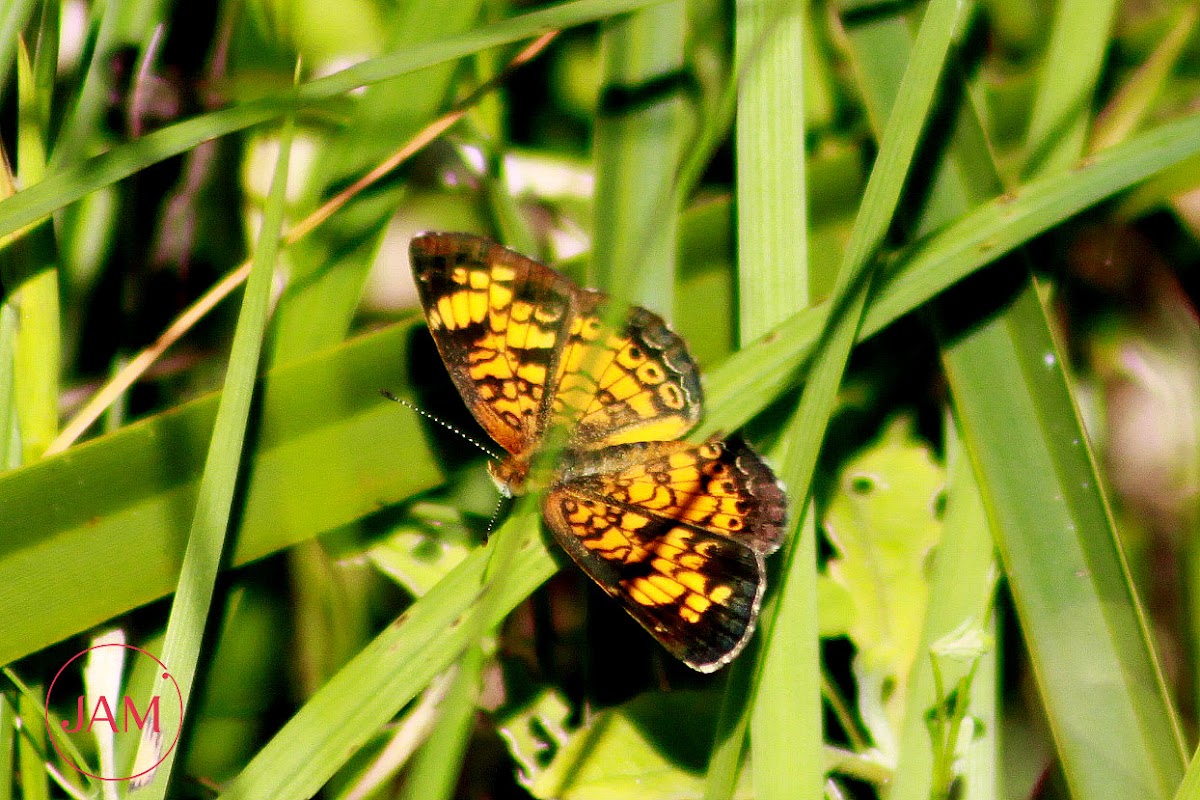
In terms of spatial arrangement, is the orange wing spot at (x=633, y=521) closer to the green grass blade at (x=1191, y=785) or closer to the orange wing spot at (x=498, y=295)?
the orange wing spot at (x=498, y=295)

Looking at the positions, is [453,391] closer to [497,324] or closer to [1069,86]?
[497,324]

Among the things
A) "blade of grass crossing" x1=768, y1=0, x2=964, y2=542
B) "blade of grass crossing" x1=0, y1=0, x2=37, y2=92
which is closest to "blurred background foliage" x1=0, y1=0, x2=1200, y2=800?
"blade of grass crossing" x1=0, y1=0, x2=37, y2=92

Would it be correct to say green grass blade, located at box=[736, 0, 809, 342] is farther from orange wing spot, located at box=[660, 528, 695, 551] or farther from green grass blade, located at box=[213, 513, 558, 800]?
green grass blade, located at box=[213, 513, 558, 800]

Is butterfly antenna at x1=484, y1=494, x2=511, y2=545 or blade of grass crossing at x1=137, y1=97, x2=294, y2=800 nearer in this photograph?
blade of grass crossing at x1=137, y1=97, x2=294, y2=800

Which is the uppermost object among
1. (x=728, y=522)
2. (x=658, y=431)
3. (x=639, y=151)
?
(x=639, y=151)

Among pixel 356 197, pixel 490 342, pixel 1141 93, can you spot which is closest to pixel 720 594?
pixel 490 342

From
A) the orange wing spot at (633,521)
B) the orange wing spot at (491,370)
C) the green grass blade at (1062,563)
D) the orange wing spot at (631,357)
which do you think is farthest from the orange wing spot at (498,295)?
the green grass blade at (1062,563)
